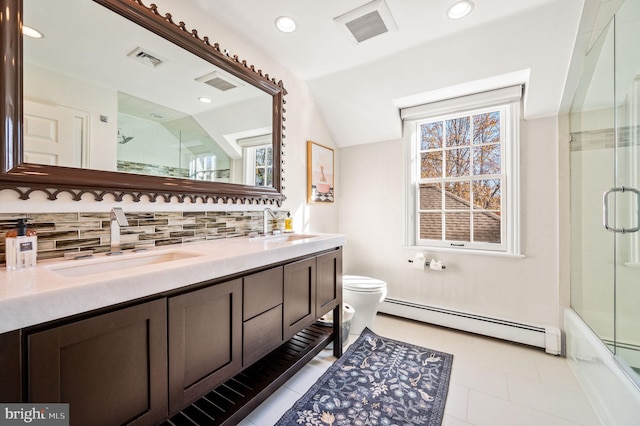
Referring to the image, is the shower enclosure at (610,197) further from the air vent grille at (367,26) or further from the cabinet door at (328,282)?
the cabinet door at (328,282)

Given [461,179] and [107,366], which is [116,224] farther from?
[461,179]

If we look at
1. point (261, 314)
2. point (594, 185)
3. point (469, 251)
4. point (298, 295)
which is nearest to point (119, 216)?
point (261, 314)

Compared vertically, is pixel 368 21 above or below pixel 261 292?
above

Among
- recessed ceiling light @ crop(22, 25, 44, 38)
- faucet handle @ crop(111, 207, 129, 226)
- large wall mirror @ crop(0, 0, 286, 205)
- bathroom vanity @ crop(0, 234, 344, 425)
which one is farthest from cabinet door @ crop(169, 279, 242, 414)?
recessed ceiling light @ crop(22, 25, 44, 38)

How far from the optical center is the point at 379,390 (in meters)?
1.65

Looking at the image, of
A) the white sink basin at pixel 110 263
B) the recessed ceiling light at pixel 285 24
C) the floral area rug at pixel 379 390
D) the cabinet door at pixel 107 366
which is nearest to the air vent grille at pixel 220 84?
the recessed ceiling light at pixel 285 24

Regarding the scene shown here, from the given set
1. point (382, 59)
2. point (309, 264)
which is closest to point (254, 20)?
point (382, 59)

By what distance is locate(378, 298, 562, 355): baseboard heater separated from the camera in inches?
82.3

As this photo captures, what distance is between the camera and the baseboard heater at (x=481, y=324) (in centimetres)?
209

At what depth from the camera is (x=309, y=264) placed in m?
1.66

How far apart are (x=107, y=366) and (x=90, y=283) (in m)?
0.26

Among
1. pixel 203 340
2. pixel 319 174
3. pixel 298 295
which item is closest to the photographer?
pixel 203 340

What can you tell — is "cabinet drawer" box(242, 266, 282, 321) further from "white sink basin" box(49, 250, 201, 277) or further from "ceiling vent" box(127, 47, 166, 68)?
"ceiling vent" box(127, 47, 166, 68)

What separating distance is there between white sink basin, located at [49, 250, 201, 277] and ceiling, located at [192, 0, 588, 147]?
144 centimetres
